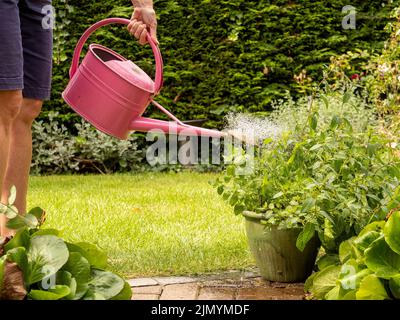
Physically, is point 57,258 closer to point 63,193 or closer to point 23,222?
point 23,222

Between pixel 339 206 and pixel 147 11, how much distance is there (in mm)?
1068

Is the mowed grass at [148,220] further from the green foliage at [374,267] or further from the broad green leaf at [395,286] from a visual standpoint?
the broad green leaf at [395,286]

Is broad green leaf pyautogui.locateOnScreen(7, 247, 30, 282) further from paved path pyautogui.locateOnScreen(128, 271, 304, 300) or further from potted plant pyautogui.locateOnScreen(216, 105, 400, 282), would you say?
potted plant pyautogui.locateOnScreen(216, 105, 400, 282)

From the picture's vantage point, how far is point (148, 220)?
356 cm


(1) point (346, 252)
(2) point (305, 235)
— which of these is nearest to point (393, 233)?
(1) point (346, 252)

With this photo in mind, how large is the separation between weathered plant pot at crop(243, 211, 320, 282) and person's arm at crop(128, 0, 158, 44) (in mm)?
807

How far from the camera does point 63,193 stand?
450 cm

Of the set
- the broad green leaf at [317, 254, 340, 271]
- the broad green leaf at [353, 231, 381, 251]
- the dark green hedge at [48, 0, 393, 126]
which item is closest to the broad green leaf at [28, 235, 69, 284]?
the broad green leaf at [353, 231, 381, 251]

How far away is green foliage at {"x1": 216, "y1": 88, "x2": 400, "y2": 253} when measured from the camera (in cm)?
211

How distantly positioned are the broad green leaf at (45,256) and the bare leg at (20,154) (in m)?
1.03

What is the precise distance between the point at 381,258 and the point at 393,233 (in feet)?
0.24

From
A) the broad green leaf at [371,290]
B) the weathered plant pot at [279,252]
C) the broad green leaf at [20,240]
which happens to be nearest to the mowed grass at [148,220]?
the weathered plant pot at [279,252]
